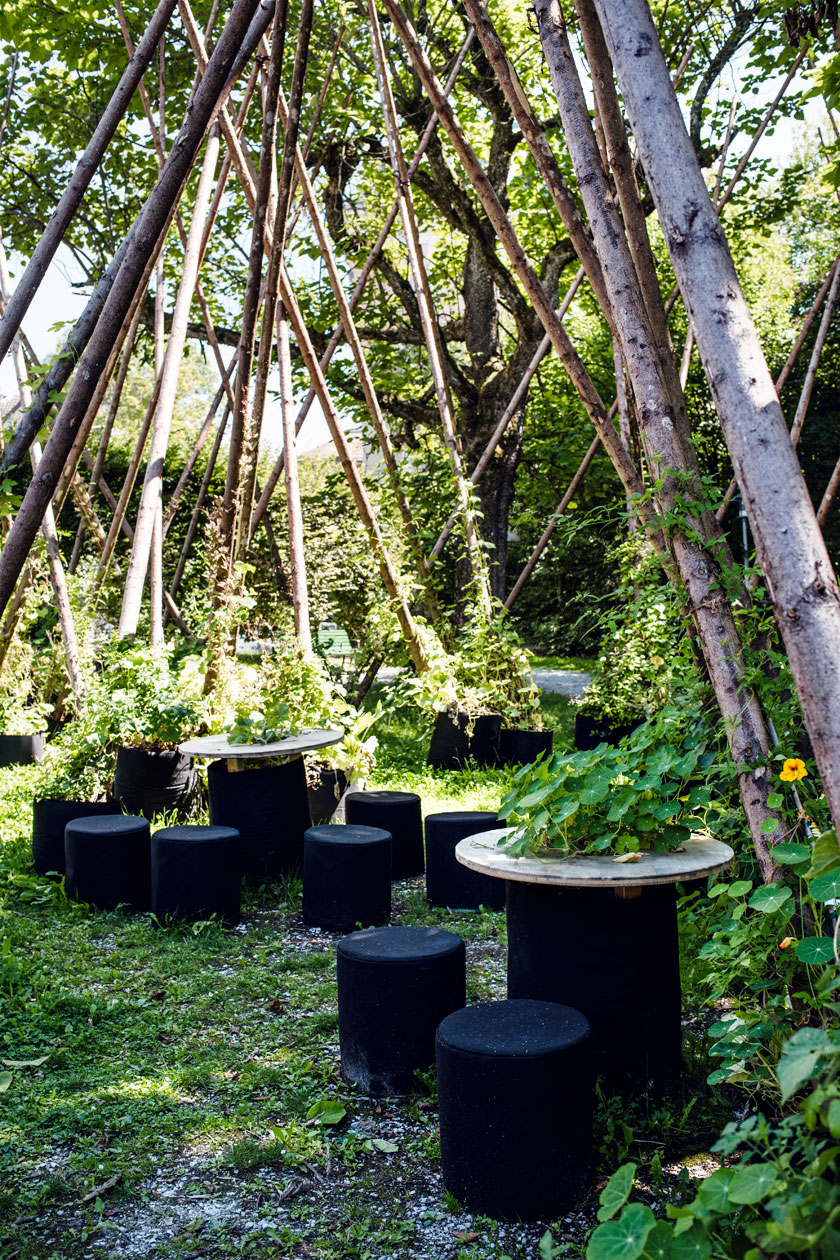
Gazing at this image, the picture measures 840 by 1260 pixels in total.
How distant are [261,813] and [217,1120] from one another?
6.84ft

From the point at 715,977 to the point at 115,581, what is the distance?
8.46m

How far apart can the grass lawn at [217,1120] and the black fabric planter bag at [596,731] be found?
243 centimetres

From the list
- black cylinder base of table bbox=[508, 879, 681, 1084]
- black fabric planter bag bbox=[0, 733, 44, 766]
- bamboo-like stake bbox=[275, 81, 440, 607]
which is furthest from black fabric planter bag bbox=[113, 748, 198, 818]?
black cylinder base of table bbox=[508, 879, 681, 1084]

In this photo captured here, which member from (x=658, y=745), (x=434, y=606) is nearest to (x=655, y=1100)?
(x=658, y=745)

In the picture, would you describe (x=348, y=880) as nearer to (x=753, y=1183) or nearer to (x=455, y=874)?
(x=455, y=874)

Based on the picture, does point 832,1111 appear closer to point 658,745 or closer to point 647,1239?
point 647,1239

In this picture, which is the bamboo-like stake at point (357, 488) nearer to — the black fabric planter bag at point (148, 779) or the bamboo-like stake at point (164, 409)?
the bamboo-like stake at point (164, 409)

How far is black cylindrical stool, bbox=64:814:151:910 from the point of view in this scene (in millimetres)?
4145

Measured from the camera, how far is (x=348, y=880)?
392 centimetres

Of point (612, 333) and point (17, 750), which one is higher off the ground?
point (612, 333)

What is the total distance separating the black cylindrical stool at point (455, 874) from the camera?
4191mm

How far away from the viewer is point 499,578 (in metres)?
9.12

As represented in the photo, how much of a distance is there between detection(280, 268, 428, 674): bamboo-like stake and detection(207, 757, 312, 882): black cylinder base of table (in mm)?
1674

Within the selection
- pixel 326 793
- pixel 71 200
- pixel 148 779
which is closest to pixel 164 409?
pixel 148 779
